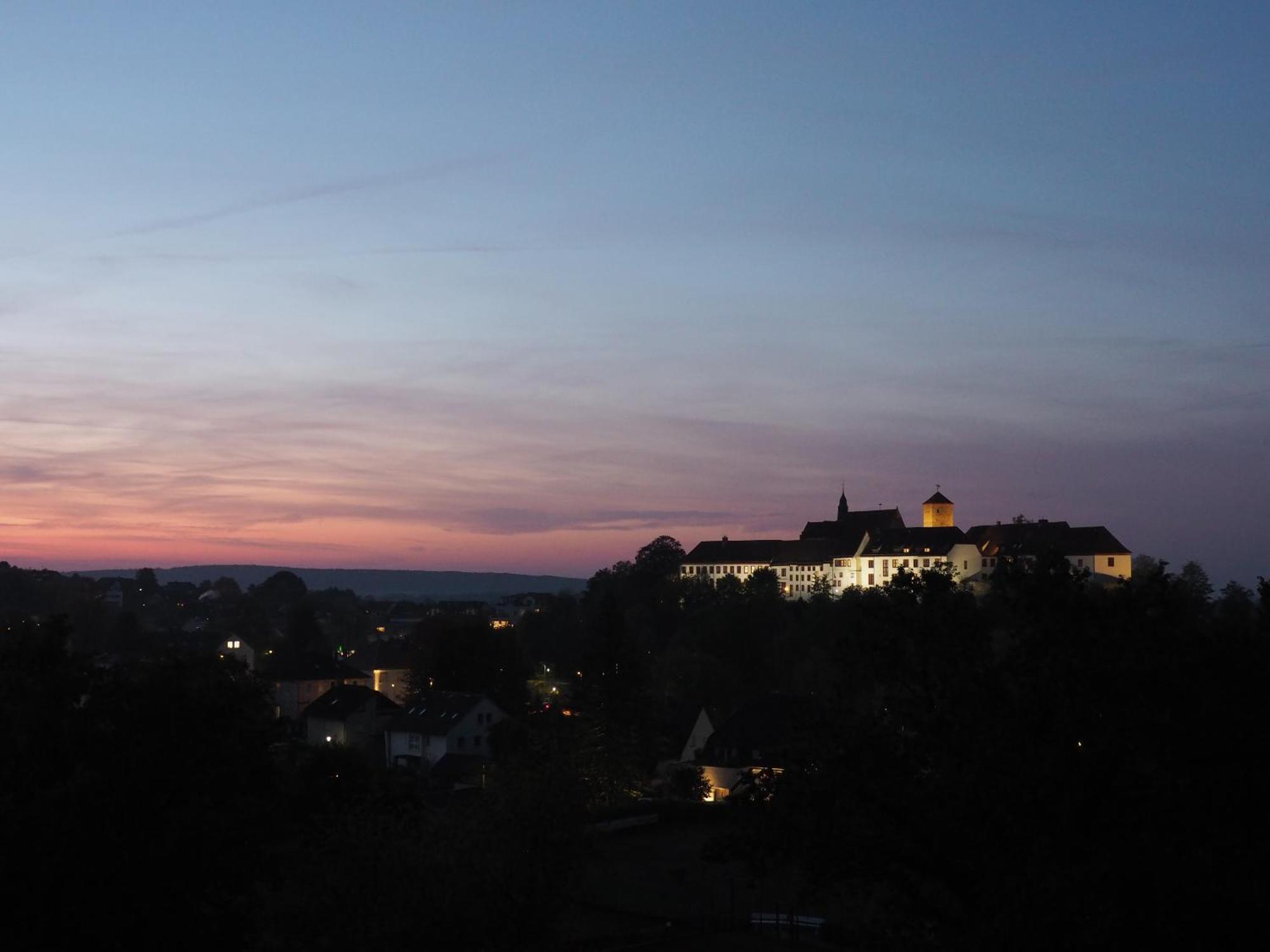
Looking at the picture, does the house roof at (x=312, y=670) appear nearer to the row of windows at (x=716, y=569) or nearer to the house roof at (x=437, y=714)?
the house roof at (x=437, y=714)

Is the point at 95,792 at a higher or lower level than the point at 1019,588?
lower

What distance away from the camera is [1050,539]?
13488 centimetres

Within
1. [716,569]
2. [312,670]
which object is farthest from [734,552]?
[312,670]

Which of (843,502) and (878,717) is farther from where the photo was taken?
(843,502)

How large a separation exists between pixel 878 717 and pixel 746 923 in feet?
53.5

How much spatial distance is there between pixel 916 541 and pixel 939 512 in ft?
57.1

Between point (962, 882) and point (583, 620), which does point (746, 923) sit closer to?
point (962, 882)

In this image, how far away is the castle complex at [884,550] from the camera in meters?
135

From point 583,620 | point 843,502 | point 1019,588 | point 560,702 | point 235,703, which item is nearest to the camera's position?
point 1019,588

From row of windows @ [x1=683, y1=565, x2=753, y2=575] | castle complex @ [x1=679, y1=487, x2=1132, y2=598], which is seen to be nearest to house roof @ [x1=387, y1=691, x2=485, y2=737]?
castle complex @ [x1=679, y1=487, x2=1132, y2=598]

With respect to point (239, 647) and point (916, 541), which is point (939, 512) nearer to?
point (916, 541)

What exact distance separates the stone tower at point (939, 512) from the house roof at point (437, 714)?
3961 inches

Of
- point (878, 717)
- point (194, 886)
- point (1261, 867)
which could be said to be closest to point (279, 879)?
point (194, 886)

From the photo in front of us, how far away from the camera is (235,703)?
65.5 ft
